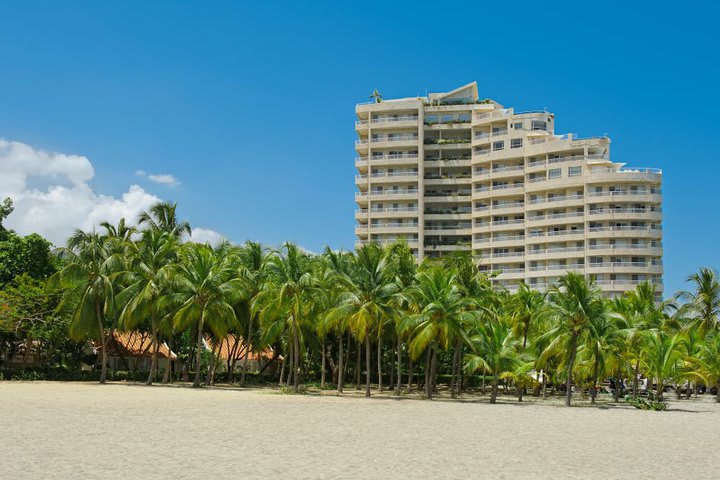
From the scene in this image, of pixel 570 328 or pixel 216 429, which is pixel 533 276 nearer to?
pixel 570 328

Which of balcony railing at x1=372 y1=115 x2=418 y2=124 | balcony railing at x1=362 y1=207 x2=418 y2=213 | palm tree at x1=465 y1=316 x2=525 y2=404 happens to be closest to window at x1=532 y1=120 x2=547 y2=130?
balcony railing at x1=372 y1=115 x2=418 y2=124

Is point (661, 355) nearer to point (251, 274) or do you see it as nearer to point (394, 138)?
point (251, 274)

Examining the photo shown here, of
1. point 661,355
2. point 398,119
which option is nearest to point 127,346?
point 661,355

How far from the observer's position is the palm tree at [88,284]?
163ft

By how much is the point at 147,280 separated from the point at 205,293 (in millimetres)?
4849

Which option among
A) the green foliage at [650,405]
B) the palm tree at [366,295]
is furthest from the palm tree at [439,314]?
the green foliage at [650,405]

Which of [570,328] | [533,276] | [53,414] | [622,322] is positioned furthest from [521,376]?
[533,276]

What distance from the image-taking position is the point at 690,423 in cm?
3228

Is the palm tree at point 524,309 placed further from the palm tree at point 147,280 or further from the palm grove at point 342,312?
the palm tree at point 147,280

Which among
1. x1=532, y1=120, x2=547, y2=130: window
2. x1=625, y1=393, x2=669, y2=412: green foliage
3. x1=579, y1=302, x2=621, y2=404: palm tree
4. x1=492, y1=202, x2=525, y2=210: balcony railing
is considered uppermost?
x1=532, y1=120, x2=547, y2=130: window

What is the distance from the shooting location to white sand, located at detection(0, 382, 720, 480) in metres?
16.0

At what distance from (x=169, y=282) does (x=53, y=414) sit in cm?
2239

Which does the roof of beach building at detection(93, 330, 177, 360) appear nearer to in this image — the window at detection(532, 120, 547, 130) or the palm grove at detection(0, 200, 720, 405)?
the palm grove at detection(0, 200, 720, 405)

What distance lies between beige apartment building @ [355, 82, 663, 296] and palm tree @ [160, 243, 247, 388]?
56.1 m
